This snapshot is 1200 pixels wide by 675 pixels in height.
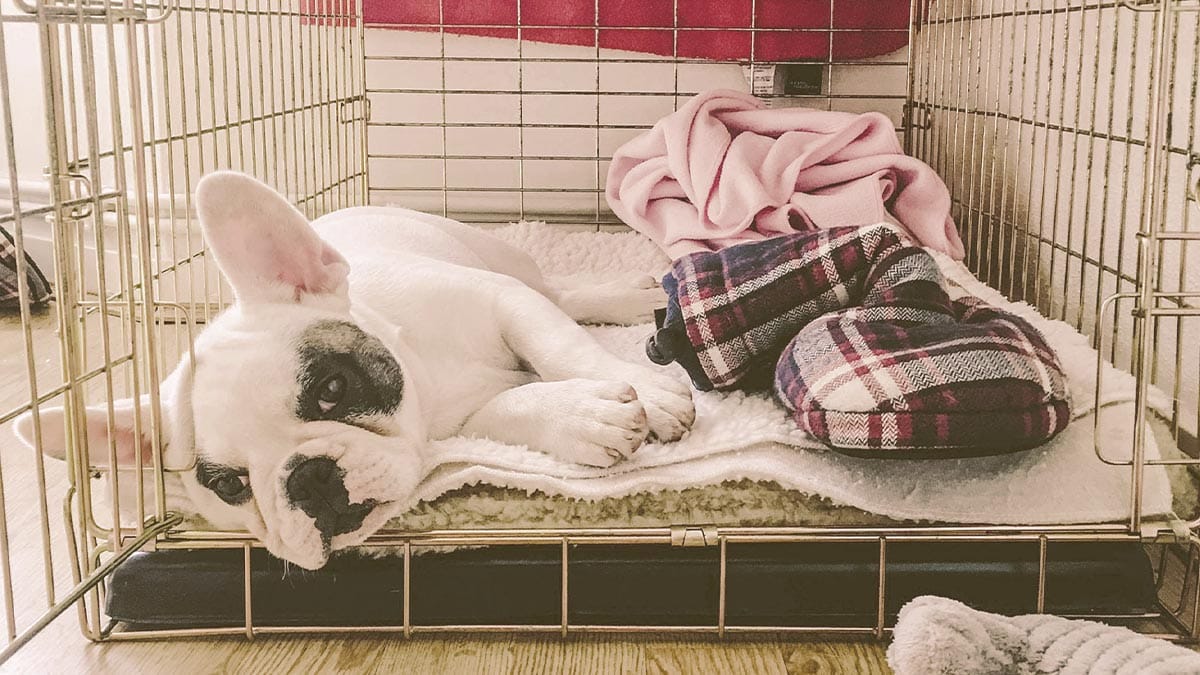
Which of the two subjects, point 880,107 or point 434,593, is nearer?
point 434,593

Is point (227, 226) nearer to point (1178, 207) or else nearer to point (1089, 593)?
point (1089, 593)

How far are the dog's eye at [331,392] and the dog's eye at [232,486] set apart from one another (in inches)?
3.7

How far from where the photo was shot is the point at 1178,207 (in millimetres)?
1446

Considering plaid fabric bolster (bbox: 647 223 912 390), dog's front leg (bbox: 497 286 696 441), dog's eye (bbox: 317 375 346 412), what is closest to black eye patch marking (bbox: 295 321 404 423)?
dog's eye (bbox: 317 375 346 412)

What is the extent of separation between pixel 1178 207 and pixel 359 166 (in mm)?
1604

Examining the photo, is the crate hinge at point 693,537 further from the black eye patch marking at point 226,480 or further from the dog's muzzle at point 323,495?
the black eye patch marking at point 226,480

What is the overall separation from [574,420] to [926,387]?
33 cm

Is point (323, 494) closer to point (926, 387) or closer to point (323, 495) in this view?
point (323, 495)

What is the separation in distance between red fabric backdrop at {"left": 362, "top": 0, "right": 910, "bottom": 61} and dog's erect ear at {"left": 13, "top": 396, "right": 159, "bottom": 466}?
151cm

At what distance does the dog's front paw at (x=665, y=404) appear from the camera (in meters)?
1.19

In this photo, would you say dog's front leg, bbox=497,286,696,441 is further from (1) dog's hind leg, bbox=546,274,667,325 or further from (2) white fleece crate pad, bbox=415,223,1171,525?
(1) dog's hind leg, bbox=546,274,667,325

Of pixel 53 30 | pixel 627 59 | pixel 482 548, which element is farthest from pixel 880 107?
pixel 53 30

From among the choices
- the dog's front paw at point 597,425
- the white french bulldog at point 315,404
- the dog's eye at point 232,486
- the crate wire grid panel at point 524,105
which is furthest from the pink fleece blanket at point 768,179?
the dog's eye at point 232,486

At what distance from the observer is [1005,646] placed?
969mm
